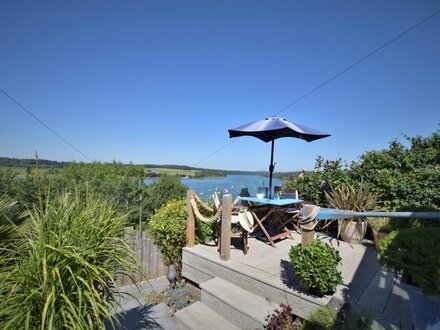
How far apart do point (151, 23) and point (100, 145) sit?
1183cm

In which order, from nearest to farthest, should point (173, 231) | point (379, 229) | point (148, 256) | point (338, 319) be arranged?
point (338, 319), point (379, 229), point (173, 231), point (148, 256)

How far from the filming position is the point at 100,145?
15930mm

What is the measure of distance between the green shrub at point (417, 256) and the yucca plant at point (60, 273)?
1.76 metres

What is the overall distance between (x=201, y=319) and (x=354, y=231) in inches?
129

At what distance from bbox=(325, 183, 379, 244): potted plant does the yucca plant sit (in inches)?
164

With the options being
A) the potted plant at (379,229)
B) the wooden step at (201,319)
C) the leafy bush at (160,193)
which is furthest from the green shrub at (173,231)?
the leafy bush at (160,193)

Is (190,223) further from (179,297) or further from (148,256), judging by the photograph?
(148,256)

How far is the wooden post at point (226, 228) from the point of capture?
3492 mm

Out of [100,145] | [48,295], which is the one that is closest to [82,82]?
[100,145]

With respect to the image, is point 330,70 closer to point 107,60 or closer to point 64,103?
point 107,60

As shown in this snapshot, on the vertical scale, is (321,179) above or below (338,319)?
above

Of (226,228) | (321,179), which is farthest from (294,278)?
(321,179)

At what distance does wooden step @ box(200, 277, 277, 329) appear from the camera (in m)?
2.59

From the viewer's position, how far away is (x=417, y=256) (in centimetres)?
108
